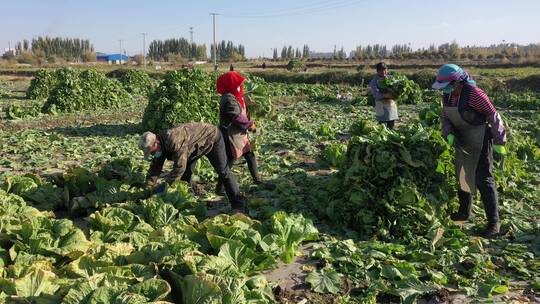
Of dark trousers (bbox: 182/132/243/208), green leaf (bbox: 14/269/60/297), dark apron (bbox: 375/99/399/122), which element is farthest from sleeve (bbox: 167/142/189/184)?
dark apron (bbox: 375/99/399/122)

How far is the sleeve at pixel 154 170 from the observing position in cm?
607

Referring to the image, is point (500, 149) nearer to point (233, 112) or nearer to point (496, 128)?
point (496, 128)

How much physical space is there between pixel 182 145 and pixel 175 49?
121683 millimetres

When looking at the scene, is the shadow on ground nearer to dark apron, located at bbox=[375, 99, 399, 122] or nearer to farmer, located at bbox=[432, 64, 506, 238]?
dark apron, located at bbox=[375, 99, 399, 122]

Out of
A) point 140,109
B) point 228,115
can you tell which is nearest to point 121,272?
point 228,115

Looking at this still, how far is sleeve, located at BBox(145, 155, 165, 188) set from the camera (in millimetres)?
6070

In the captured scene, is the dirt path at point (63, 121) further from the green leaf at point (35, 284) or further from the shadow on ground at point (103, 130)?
the green leaf at point (35, 284)

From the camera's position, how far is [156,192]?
255 inches

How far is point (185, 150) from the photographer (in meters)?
6.00

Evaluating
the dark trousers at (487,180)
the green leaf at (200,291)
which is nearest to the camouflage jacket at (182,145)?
the green leaf at (200,291)

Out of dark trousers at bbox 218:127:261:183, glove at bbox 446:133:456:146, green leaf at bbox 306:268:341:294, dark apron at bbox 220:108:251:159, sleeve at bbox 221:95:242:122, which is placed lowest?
green leaf at bbox 306:268:341:294

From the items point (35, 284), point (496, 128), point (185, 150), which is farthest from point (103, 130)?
point (496, 128)

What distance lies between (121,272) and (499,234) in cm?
453

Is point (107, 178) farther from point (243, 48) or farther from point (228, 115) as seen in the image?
point (243, 48)
